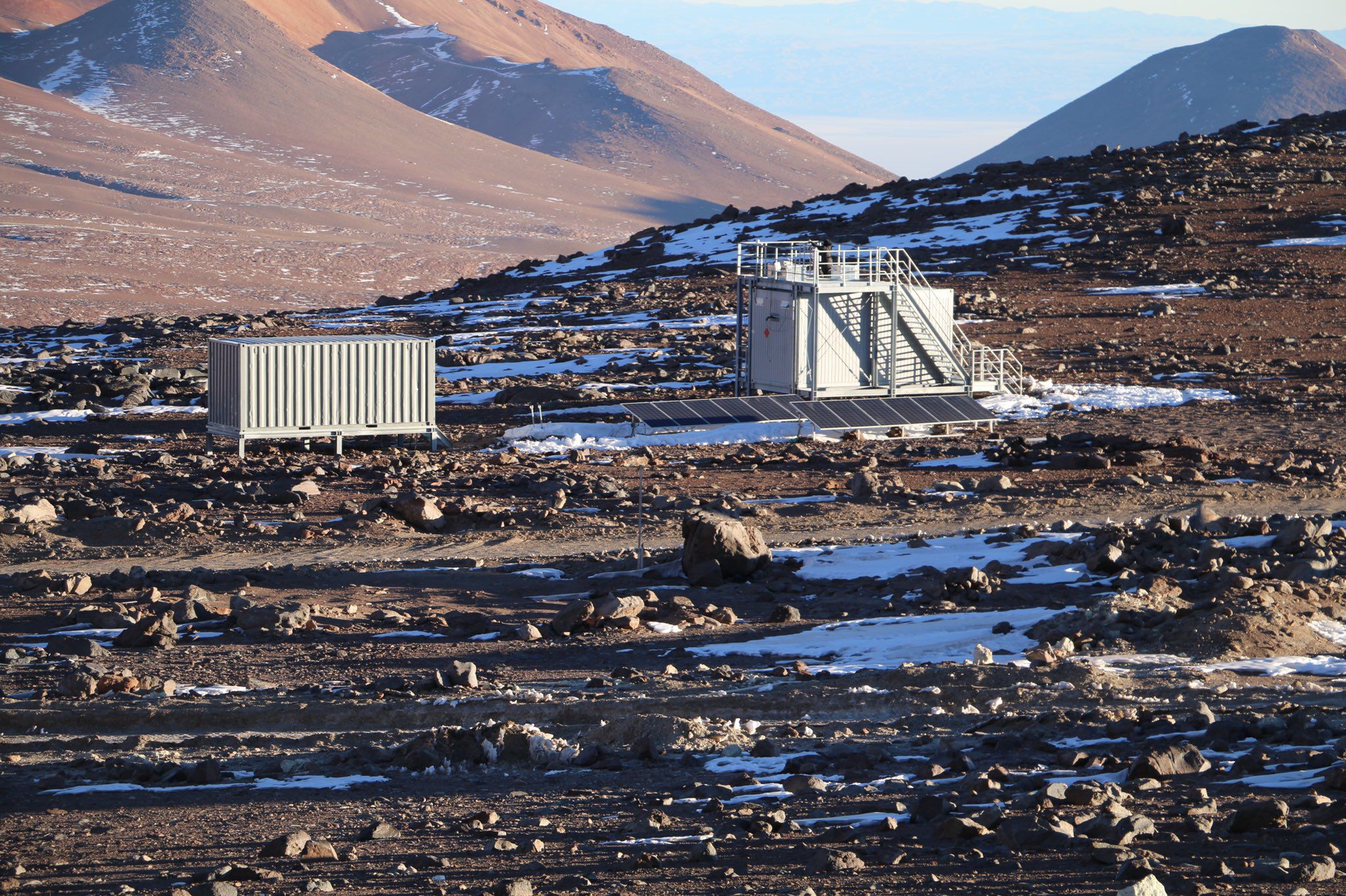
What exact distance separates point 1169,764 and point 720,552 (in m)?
8.14

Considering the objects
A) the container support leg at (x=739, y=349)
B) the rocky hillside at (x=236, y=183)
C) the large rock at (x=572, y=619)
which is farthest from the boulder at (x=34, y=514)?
the rocky hillside at (x=236, y=183)

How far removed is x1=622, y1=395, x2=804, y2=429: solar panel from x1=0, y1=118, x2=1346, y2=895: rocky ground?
812 millimetres

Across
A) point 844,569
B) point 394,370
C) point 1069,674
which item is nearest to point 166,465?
point 394,370

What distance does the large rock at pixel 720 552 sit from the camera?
17.1 metres

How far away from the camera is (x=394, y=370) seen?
1091 inches

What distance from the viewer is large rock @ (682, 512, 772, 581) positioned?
17.1 m

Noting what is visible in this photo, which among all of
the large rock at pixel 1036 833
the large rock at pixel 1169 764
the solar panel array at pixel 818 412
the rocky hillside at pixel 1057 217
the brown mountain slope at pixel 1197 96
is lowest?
the large rock at pixel 1036 833

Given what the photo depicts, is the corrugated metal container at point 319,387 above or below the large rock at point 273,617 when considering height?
above

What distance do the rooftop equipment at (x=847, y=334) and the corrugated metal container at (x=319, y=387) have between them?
22.4ft

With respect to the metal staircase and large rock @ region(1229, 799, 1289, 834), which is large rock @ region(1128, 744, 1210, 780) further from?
the metal staircase

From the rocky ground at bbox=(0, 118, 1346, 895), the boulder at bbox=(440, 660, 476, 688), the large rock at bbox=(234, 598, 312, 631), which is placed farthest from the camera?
the large rock at bbox=(234, 598, 312, 631)

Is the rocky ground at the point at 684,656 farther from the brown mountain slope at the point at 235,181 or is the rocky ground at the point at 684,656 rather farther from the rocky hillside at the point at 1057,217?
the brown mountain slope at the point at 235,181

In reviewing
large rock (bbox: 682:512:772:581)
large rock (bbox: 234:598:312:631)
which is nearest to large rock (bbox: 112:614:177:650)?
large rock (bbox: 234:598:312:631)

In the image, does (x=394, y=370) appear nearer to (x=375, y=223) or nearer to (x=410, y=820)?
(x=410, y=820)
